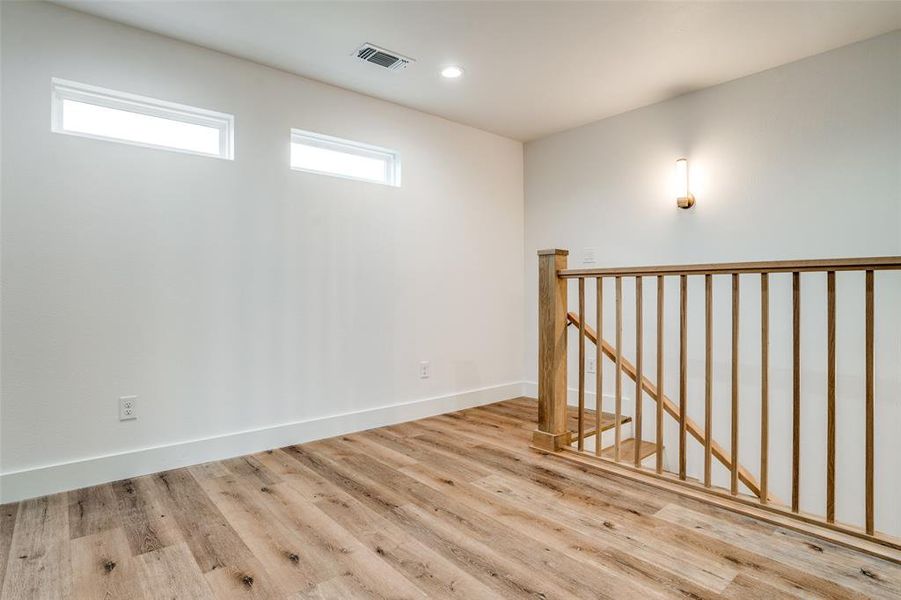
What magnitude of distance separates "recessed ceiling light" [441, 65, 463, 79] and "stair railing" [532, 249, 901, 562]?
4.16 ft

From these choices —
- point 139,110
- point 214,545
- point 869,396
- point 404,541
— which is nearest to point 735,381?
point 869,396

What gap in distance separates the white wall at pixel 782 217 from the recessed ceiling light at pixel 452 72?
1440mm

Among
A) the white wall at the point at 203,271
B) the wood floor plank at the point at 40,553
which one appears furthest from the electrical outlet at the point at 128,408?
the wood floor plank at the point at 40,553

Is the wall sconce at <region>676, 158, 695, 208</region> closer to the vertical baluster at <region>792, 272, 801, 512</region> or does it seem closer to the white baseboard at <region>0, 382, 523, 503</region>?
the vertical baluster at <region>792, 272, 801, 512</region>

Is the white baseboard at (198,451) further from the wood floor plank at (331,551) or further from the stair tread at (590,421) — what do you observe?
the stair tread at (590,421)

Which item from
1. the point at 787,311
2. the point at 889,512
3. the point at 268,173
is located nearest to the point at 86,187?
the point at 268,173

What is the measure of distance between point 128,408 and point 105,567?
1.00m

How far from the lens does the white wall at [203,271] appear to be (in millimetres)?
2271

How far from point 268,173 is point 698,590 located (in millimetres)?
2929

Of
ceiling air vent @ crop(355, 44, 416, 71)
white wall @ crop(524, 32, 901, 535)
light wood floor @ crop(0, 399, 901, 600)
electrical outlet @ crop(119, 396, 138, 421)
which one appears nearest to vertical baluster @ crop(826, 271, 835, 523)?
light wood floor @ crop(0, 399, 901, 600)

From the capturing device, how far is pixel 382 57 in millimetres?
2820

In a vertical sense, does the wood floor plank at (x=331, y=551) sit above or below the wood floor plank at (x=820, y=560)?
below

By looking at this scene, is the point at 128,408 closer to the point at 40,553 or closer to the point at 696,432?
the point at 40,553

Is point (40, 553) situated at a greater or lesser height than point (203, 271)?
lesser
